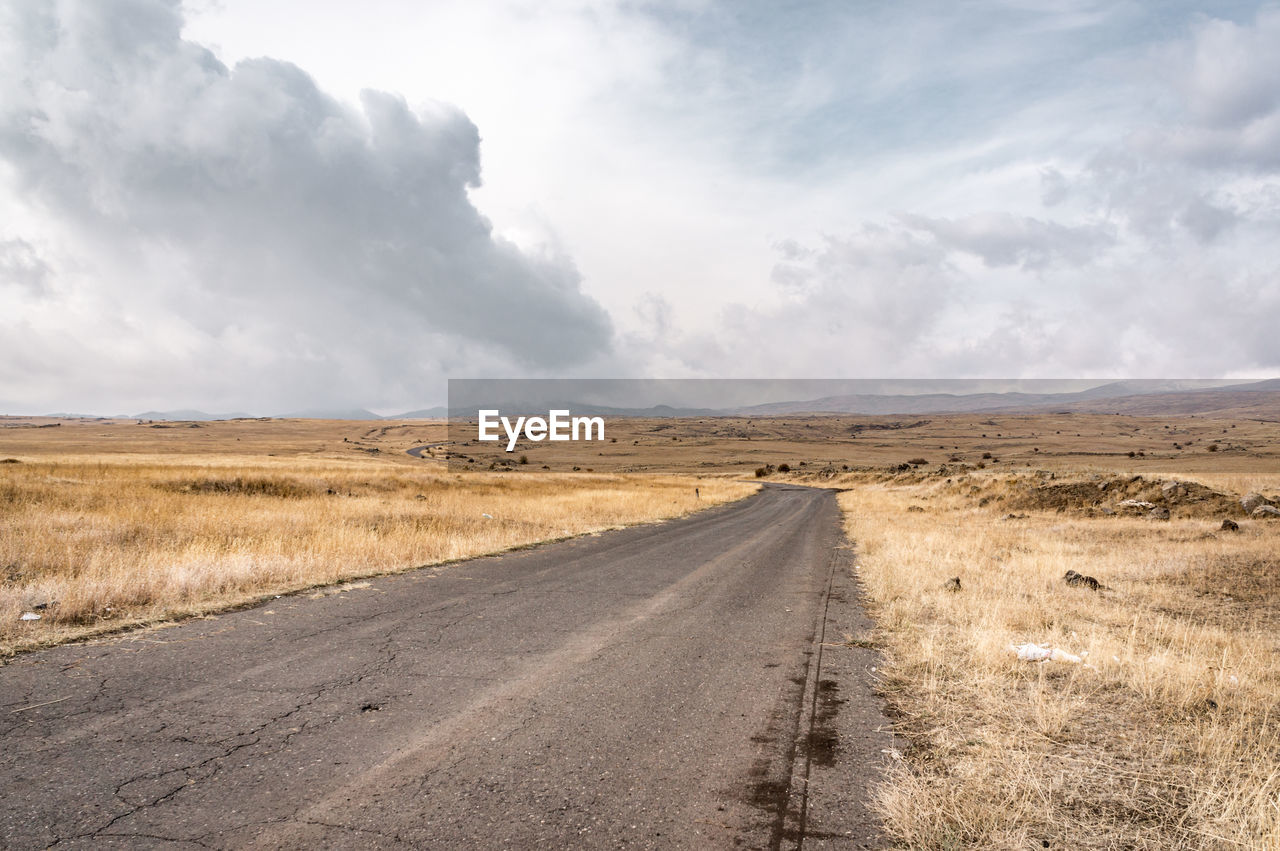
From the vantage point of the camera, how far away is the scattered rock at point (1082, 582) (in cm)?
1259

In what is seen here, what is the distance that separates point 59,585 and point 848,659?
10986mm

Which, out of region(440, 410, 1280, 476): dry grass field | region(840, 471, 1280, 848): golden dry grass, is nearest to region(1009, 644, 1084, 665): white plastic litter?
region(840, 471, 1280, 848): golden dry grass

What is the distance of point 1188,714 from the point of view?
556cm

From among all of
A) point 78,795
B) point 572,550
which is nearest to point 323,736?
point 78,795

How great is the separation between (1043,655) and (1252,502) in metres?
22.0

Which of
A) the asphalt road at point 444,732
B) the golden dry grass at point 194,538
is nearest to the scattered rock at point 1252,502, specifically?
the asphalt road at point 444,732

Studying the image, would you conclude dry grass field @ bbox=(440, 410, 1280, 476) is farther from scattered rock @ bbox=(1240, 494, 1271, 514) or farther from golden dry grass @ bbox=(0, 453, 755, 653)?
golden dry grass @ bbox=(0, 453, 755, 653)

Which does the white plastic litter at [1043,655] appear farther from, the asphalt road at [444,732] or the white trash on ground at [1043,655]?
the asphalt road at [444,732]

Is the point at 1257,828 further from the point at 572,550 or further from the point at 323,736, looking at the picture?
the point at 572,550

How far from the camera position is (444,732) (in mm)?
5141

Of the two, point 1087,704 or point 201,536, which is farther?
point 201,536

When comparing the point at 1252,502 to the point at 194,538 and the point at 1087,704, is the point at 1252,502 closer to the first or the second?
the point at 1087,704

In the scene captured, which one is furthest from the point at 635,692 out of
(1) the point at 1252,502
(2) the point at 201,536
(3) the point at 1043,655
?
(1) the point at 1252,502

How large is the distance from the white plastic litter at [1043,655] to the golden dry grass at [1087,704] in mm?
210
